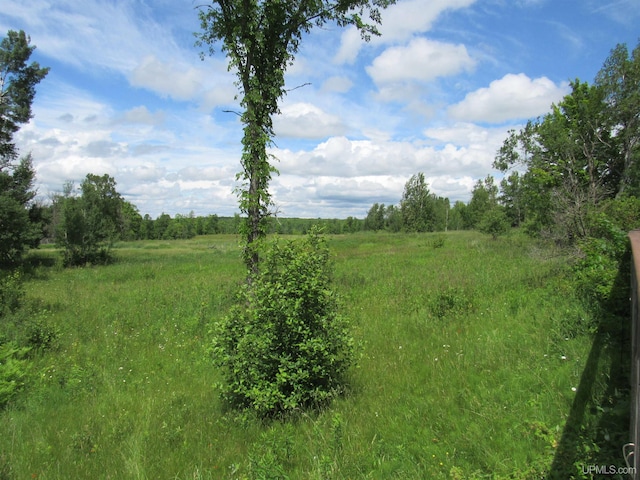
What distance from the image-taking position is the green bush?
15.2ft

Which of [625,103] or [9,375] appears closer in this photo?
[9,375]

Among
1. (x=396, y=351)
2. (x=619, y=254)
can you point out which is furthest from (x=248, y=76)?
(x=619, y=254)

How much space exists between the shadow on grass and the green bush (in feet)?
8.30

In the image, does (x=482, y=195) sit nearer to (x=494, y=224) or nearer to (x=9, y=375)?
(x=494, y=224)

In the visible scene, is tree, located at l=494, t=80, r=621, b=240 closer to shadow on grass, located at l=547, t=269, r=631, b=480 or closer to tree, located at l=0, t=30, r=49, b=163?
shadow on grass, located at l=547, t=269, r=631, b=480

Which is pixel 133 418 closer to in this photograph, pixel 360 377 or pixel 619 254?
pixel 360 377

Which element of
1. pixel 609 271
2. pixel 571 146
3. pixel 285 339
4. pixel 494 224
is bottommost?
pixel 285 339

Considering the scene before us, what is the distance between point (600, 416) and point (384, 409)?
2.25 meters

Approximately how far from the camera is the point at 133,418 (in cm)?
517

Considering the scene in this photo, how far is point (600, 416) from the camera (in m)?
3.29

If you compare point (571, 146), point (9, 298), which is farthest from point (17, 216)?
point (571, 146)

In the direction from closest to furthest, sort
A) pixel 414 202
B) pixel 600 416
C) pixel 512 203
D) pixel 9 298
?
pixel 600 416 < pixel 9 298 < pixel 512 203 < pixel 414 202

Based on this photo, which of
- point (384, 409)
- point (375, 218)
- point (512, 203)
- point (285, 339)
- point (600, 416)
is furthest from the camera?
point (375, 218)

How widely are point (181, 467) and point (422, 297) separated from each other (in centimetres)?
807
